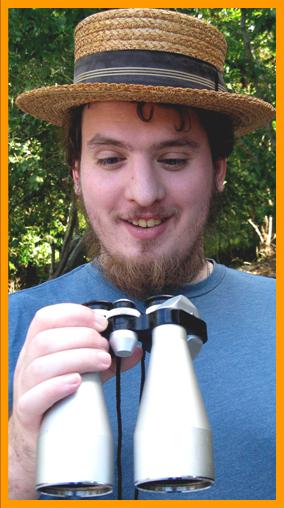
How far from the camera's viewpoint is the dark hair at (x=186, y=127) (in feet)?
5.05

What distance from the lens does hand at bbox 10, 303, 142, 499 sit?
3.10ft

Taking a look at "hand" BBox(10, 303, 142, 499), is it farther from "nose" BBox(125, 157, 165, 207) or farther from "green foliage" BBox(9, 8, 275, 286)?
"green foliage" BBox(9, 8, 275, 286)

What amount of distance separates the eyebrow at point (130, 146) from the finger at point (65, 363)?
661 millimetres

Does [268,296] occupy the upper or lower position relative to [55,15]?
lower

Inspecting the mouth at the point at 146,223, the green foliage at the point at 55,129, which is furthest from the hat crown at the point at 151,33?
the green foliage at the point at 55,129

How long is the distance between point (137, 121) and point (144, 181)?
0.61 feet

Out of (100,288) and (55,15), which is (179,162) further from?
(55,15)

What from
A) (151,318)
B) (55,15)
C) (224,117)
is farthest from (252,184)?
(151,318)

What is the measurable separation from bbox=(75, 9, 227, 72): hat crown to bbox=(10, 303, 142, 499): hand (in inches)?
33.2

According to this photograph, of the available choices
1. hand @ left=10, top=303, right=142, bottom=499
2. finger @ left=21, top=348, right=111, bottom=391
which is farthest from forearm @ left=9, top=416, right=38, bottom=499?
finger @ left=21, top=348, right=111, bottom=391

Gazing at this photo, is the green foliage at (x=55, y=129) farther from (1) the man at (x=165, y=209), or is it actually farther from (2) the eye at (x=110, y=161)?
(2) the eye at (x=110, y=161)

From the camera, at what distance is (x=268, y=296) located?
177 cm

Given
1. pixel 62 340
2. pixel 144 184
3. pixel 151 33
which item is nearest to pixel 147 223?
pixel 144 184

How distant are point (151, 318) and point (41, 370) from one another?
208 mm
